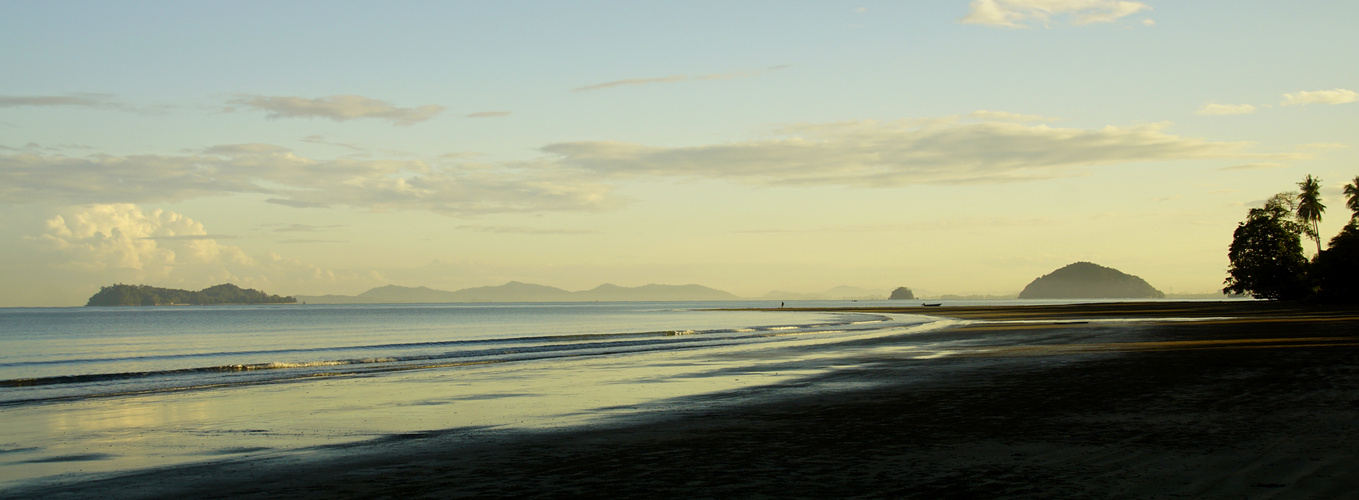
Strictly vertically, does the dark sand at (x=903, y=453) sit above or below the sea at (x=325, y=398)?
above

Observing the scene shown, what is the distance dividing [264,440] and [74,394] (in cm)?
1296

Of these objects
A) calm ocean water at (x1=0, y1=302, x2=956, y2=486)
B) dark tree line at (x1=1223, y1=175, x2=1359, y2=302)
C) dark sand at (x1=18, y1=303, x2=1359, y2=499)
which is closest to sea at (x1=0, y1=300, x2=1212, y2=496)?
calm ocean water at (x1=0, y1=302, x2=956, y2=486)

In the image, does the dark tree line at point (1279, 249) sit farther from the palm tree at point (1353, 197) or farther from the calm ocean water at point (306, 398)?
the calm ocean water at point (306, 398)

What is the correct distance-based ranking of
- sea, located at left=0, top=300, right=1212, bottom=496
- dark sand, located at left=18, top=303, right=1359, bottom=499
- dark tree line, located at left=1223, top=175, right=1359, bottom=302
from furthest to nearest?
dark tree line, located at left=1223, top=175, right=1359, bottom=302 → sea, located at left=0, top=300, right=1212, bottom=496 → dark sand, located at left=18, top=303, right=1359, bottom=499

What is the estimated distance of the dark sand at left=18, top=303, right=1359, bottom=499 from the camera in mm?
8812

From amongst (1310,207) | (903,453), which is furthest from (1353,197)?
(903,453)

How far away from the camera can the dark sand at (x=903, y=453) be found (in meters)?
8.81

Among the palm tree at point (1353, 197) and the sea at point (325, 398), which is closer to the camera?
the sea at point (325, 398)

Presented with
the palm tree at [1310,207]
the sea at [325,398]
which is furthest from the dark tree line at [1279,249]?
the sea at [325,398]

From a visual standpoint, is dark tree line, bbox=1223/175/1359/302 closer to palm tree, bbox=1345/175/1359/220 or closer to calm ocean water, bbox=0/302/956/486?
palm tree, bbox=1345/175/1359/220

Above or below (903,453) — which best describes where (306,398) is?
below

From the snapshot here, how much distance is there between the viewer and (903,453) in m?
10.7

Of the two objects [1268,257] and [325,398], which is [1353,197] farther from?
[325,398]

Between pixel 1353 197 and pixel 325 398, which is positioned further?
pixel 1353 197
